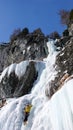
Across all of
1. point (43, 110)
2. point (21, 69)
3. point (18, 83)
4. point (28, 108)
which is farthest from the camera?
point (21, 69)

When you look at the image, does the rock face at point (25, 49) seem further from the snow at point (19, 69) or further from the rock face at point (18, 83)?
the rock face at point (18, 83)

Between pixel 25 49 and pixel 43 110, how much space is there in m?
14.0

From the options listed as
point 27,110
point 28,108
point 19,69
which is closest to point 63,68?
point 28,108

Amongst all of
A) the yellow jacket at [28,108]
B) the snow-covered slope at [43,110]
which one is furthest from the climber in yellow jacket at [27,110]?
the snow-covered slope at [43,110]

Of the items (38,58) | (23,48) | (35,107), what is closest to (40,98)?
(35,107)

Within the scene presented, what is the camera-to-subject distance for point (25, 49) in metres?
28.4

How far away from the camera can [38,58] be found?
26.1 metres

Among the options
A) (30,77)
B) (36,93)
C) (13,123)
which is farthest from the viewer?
(30,77)

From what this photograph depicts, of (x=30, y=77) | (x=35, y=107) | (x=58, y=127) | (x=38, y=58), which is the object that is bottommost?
(x=58, y=127)

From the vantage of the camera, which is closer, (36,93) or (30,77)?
(36,93)

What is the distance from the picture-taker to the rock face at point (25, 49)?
87.9 feet

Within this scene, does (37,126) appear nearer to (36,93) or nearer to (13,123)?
(13,123)

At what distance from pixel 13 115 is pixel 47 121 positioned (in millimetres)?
2844

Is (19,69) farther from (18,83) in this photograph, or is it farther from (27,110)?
(27,110)
